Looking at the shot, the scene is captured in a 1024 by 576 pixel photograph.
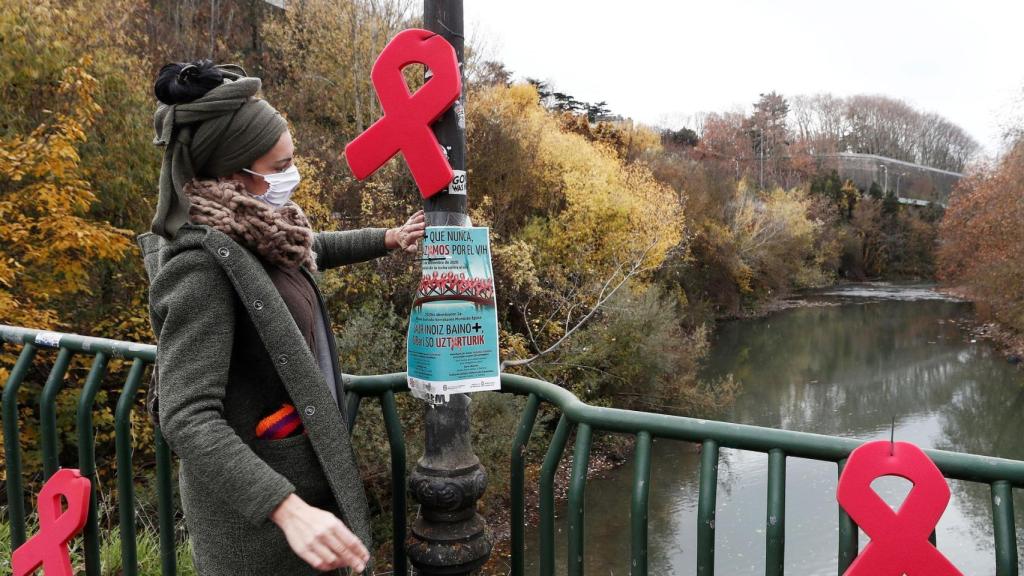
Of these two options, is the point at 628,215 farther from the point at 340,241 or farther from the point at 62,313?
the point at 340,241

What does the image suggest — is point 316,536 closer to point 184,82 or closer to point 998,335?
point 184,82

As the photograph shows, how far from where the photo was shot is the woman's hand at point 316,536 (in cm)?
147

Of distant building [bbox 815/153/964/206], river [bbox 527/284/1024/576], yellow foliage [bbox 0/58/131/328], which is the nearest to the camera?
yellow foliage [bbox 0/58/131/328]

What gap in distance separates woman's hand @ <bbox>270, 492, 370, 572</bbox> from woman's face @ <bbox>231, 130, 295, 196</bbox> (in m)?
0.74

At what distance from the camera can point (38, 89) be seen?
A: 10945 millimetres

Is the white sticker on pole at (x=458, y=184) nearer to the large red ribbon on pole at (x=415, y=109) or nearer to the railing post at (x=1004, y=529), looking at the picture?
the large red ribbon on pole at (x=415, y=109)

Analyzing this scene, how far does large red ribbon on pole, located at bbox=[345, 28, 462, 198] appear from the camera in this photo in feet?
6.67

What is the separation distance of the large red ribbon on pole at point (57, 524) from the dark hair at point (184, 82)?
152cm

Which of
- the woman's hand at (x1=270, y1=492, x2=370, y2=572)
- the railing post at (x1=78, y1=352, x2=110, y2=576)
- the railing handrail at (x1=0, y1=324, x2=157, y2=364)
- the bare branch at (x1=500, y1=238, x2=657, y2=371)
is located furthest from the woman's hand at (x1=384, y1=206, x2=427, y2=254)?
the bare branch at (x1=500, y1=238, x2=657, y2=371)

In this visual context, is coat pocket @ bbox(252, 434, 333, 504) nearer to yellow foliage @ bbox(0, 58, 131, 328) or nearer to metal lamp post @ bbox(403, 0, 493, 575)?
metal lamp post @ bbox(403, 0, 493, 575)

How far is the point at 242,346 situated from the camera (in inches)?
65.7

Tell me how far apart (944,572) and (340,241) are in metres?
1.84

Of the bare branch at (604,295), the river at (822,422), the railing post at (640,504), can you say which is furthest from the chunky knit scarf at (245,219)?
the bare branch at (604,295)

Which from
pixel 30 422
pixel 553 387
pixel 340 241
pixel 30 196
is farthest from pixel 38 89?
pixel 553 387
